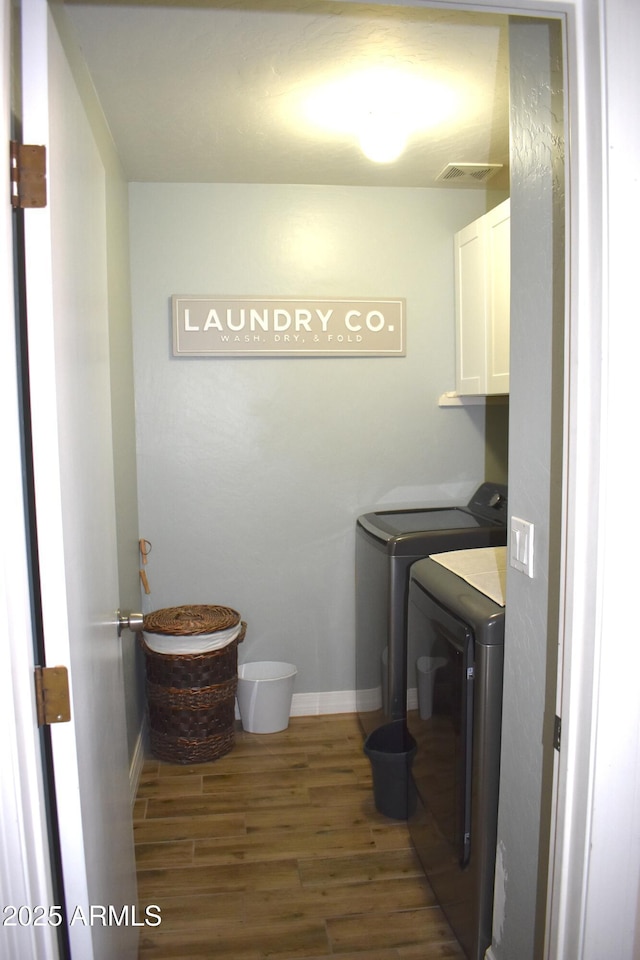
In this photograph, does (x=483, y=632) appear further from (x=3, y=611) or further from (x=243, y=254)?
(x=243, y=254)

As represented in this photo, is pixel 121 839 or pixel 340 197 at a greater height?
pixel 340 197

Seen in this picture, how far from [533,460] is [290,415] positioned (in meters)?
2.00

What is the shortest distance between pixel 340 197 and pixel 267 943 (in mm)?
2946

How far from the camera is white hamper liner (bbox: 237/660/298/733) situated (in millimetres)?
3268

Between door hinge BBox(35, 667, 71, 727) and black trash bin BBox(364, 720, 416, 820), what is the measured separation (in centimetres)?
149

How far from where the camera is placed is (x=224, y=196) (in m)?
3.24

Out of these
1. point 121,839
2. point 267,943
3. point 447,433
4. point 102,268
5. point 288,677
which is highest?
point 102,268

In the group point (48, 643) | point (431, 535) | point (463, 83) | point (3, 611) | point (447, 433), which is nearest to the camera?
point (3, 611)

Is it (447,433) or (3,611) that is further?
(447,433)

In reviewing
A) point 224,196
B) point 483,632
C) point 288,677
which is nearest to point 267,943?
point 483,632

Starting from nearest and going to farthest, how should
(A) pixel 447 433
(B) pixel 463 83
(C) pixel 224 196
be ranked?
(B) pixel 463 83, (C) pixel 224 196, (A) pixel 447 433

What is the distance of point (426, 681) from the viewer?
2100 millimetres

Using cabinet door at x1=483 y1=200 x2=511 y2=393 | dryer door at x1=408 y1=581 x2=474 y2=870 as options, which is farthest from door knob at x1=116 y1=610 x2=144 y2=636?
cabinet door at x1=483 y1=200 x2=511 y2=393

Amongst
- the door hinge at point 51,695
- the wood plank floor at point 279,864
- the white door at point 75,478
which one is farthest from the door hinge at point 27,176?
the wood plank floor at point 279,864
